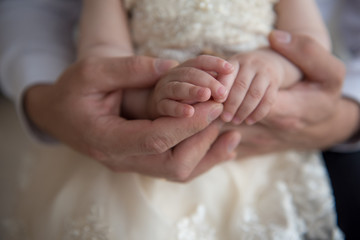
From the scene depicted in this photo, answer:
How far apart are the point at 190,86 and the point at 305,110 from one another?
0.35 metres

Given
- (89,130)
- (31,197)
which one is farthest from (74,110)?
(31,197)

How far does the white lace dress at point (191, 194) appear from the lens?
2.41 feet

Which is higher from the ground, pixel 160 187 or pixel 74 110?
pixel 74 110

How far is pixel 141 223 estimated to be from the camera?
71 cm

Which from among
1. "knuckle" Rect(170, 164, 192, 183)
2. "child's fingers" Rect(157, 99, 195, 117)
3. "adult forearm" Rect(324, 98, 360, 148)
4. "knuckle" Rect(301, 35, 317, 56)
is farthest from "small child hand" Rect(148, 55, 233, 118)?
"adult forearm" Rect(324, 98, 360, 148)

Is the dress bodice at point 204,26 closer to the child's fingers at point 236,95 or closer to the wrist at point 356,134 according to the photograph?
the child's fingers at point 236,95

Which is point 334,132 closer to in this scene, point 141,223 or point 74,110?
point 141,223

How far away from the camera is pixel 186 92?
555 millimetres

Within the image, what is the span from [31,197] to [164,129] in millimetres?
509

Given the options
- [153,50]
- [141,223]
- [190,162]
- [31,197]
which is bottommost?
[31,197]

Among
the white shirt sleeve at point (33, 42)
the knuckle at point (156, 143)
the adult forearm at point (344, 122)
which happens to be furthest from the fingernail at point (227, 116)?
the white shirt sleeve at point (33, 42)

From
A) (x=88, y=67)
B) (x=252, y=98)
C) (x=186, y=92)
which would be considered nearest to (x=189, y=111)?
(x=186, y=92)

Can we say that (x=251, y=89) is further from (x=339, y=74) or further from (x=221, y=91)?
(x=339, y=74)

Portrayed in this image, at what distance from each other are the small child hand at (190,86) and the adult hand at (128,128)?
0.03 meters
